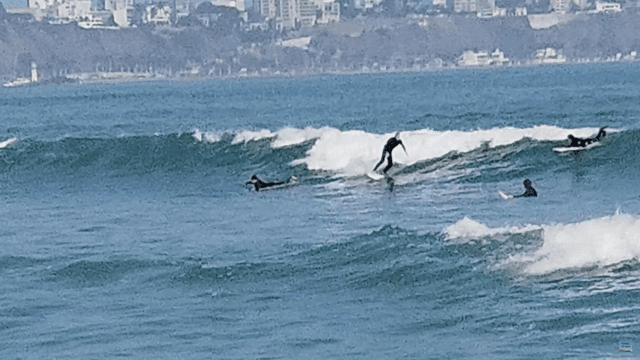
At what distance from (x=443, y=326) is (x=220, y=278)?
4.01 m

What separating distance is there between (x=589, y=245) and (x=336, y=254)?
3.65 metres

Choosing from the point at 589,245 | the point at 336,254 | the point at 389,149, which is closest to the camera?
the point at 589,245

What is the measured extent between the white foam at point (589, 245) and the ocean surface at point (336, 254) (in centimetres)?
3

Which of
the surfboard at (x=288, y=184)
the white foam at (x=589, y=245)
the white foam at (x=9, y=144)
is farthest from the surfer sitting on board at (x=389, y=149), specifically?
the white foam at (x=9, y=144)

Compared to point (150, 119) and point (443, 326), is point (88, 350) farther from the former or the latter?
point (150, 119)

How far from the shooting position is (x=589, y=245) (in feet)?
51.8

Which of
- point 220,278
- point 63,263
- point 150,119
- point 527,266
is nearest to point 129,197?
point 63,263

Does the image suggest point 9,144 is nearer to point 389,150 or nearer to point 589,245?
point 389,150

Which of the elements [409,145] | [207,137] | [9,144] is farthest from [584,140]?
[9,144]

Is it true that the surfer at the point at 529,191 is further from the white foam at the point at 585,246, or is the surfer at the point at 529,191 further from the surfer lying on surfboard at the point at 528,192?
the white foam at the point at 585,246

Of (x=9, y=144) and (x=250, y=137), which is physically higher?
(x=250, y=137)

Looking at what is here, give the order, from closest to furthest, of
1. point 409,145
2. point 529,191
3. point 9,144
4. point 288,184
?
1. point 529,191
2. point 288,184
3. point 409,145
4. point 9,144

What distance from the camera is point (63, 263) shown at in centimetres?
1855

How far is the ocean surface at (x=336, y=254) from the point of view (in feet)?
44.1
